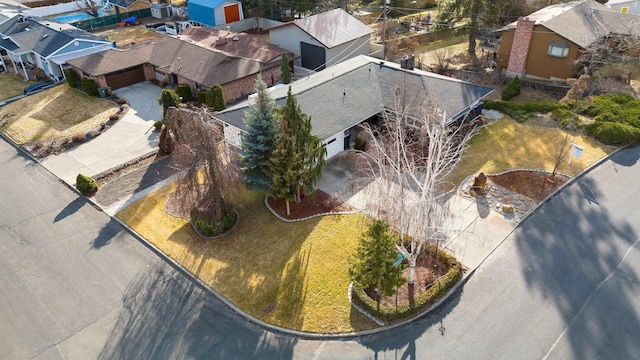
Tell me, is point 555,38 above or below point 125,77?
above

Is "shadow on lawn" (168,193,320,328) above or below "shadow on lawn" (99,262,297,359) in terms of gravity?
above

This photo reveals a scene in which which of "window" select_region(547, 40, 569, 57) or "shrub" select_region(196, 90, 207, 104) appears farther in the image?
"shrub" select_region(196, 90, 207, 104)

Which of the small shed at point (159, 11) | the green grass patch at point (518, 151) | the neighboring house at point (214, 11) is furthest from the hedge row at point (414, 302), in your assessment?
the small shed at point (159, 11)

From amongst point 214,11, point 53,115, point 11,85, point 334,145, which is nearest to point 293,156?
point 334,145

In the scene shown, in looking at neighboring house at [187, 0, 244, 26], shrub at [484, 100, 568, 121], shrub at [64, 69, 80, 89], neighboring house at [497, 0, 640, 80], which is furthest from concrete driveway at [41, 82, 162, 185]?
neighboring house at [497, 0, 640, 80]

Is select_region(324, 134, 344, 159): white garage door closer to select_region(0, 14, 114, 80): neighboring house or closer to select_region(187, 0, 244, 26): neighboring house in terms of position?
select_region(0, 14, 114, 80): neighboring house

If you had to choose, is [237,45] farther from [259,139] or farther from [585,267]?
[585,267]

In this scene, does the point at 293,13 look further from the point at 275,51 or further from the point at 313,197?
the point at 313,197

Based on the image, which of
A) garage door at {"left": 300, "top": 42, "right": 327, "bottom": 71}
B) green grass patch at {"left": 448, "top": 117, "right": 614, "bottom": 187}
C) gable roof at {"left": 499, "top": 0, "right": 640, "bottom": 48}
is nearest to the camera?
green grass patch at {"left": 448, "top": 117, "right": 614, "bottom": 187}
